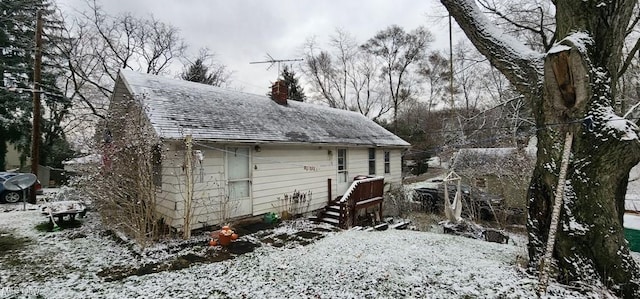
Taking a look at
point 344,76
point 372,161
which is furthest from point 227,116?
point 344,76

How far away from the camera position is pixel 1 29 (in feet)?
58.7

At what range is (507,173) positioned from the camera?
1077 centimetres

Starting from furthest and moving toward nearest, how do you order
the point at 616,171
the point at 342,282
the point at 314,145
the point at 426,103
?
1. the point at 426,103
2. the point at 314,145
3. the point at 342,282
4. the point at 616,171

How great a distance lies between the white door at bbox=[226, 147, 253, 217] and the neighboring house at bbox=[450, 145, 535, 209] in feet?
23.4

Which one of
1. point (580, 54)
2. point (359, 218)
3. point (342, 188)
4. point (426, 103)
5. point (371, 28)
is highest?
point (371, 28)

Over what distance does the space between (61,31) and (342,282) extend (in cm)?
2208

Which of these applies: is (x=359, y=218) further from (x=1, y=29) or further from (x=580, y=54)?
(x=1, y=29)

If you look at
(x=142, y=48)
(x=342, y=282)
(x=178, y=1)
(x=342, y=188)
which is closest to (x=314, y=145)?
(x=342, y=188)

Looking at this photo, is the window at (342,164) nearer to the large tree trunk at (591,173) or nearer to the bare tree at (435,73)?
the large tree trunk at (591,173)

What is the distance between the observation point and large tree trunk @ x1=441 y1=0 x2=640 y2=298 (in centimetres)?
359

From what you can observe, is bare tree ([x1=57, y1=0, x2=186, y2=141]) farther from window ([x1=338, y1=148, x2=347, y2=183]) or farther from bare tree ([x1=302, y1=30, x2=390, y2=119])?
window ([x1=338, y1=148, x2=347, y2=183])

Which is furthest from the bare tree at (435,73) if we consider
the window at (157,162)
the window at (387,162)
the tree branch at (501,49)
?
the window at (157,162)

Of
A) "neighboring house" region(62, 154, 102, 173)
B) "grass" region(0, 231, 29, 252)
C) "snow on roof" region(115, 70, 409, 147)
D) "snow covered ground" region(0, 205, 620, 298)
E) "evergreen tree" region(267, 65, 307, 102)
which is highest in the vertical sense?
"evergreen tree" region(267, 65, 307, 102)

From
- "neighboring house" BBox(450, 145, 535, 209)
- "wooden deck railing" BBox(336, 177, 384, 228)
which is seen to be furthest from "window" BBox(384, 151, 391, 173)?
"wooden deck railing" BBox(336, 177, 384, 228)
